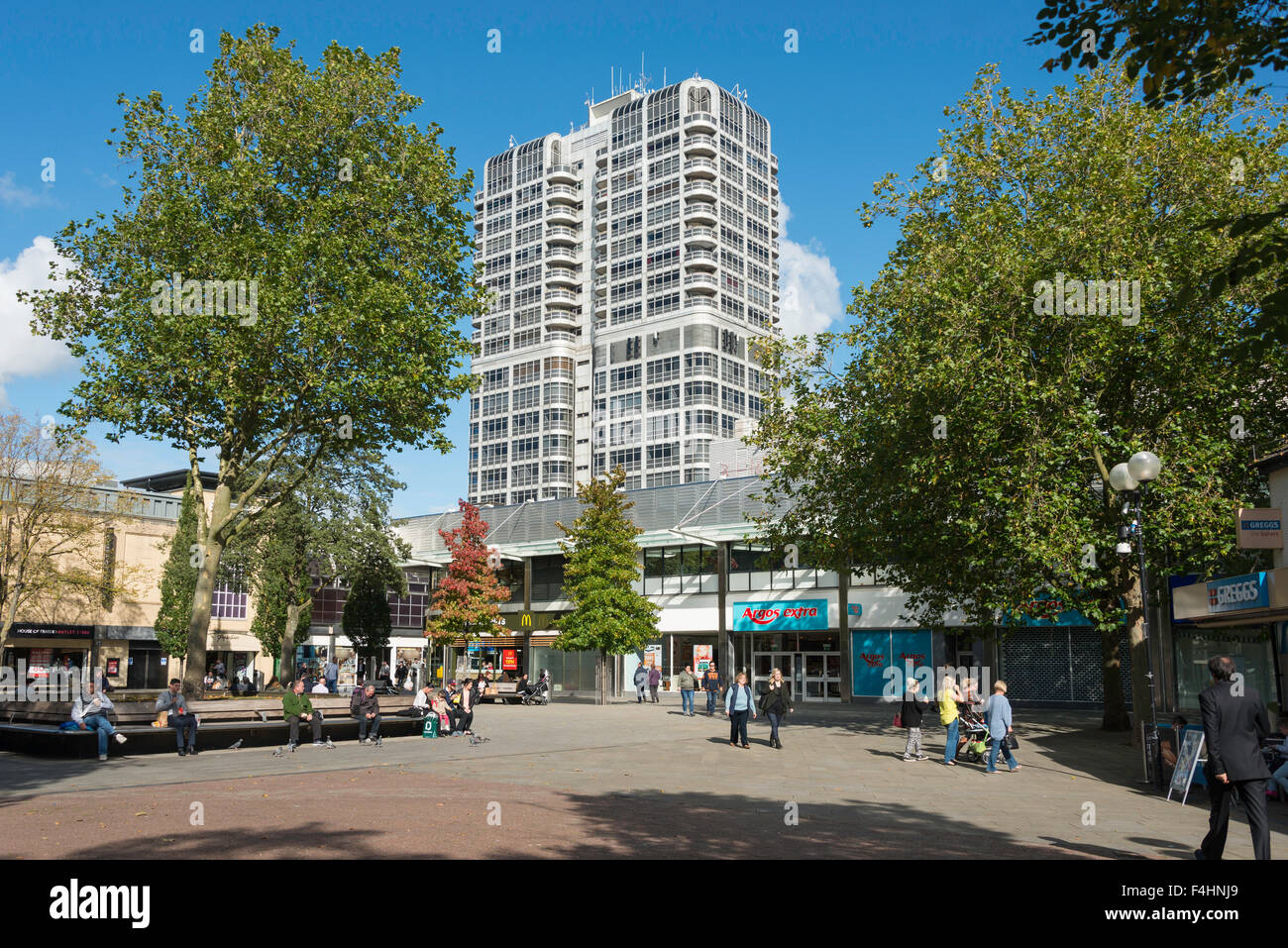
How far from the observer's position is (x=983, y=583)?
77.8 feet

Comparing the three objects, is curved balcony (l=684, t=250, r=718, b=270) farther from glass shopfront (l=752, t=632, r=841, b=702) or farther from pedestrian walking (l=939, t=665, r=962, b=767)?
pedestrian walking (l=939, t=665, r=962, b=767)

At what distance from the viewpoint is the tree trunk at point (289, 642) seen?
48156 mm

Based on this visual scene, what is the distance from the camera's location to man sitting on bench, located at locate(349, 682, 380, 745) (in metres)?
22.8

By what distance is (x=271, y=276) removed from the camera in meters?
26.1

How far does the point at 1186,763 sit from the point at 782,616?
1243 inches

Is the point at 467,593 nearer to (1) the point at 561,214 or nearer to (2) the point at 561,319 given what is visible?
(2) the point at 561,319

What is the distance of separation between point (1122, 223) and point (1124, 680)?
21.0 m

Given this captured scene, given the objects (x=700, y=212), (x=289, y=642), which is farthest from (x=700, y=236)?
(x=289, y=642)

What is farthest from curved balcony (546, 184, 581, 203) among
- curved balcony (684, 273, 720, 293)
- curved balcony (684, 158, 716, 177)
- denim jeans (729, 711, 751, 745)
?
denim jeans (729, 711, 751, 745)

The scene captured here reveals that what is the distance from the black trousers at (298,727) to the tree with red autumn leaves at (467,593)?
81.0 feet

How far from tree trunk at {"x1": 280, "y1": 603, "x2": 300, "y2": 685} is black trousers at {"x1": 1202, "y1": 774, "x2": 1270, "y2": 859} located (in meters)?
45.0

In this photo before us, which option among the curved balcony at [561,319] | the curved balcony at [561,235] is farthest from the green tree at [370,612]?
the curved balcony at [561,235]

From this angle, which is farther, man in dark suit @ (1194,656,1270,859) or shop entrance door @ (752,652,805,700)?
shop entrance door @ (752,652,805,700)

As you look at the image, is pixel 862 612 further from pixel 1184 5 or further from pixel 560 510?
pixel 1184 5
